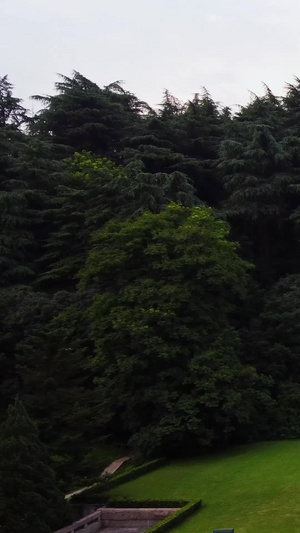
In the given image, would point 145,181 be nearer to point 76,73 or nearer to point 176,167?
point 176,167

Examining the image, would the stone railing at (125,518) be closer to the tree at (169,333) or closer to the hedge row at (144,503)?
the hedge row at (144,503)

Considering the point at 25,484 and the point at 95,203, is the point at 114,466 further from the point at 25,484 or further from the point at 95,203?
the point at 95,203

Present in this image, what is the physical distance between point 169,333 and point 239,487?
6.45 metres

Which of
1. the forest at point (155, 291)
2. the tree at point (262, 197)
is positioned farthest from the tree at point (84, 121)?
the tree at point (262, 197)

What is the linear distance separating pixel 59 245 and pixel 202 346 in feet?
33.8

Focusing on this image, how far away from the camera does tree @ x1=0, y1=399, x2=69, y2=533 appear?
41.4ft

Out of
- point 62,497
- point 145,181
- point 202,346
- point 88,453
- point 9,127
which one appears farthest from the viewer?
point 9,127

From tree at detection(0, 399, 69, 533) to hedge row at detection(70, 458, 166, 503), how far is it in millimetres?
3098

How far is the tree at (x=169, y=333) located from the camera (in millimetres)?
20531

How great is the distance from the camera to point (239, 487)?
15945mm

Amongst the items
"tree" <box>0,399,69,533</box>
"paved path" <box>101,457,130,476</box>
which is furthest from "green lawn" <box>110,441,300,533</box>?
"tree" <box>0,399,69,533</box>

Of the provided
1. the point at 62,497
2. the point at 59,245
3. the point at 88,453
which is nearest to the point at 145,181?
the point at 59,245

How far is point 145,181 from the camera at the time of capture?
27062 millimetres

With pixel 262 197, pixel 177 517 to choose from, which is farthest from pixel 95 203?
pixel 177 517
